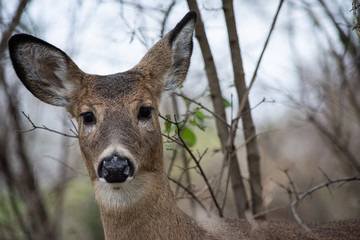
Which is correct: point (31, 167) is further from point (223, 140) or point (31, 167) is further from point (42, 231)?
point (223, 140)

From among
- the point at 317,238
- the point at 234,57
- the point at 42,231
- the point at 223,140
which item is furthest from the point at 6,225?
the point at 317,238

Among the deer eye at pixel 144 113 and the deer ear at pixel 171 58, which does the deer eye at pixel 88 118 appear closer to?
the deer eye at pixel 144 113

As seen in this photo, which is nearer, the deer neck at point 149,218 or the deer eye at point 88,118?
the deer neck at point 149,218

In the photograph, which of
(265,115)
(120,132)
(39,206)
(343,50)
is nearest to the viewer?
Answer: (120,132)

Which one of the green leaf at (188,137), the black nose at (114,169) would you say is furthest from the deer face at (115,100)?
the green leaf at (188,137)

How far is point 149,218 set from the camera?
13.1 ft

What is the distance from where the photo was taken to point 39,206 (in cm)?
832

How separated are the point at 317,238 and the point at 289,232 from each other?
0.26 m

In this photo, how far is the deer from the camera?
12.8 ft

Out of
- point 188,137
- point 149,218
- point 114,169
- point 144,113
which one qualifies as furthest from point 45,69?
point 188,137

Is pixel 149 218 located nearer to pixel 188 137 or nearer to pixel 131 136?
pixel 131 136

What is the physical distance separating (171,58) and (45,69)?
115 centimetres

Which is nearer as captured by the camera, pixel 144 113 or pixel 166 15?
pixel 144 113

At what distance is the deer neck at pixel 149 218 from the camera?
397 cm
